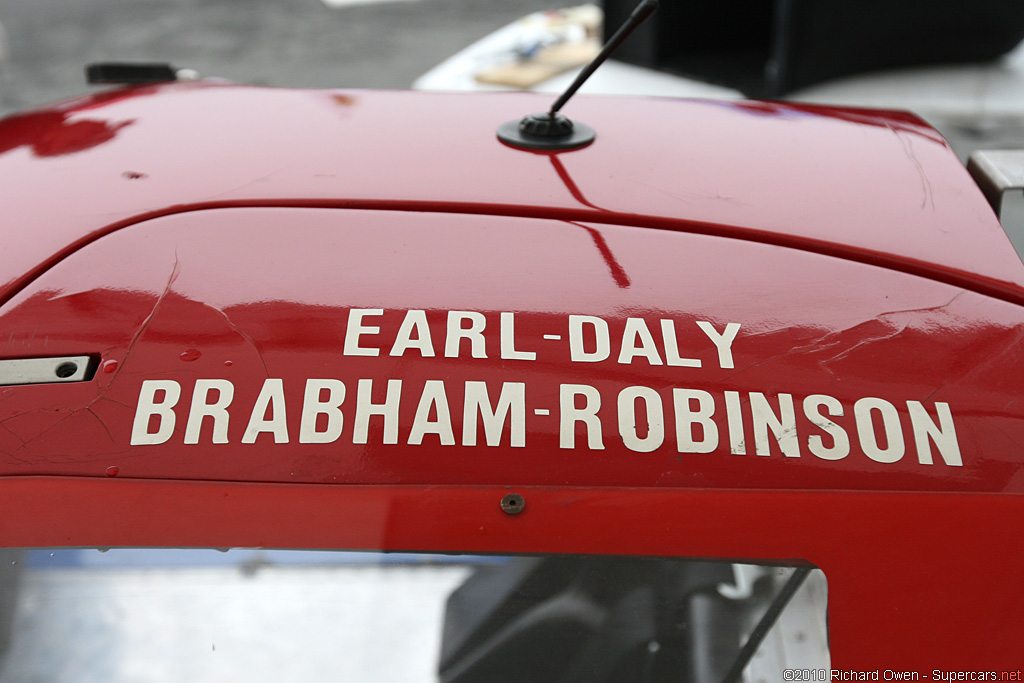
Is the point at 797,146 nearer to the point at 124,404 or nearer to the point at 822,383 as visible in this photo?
the point at 822,383

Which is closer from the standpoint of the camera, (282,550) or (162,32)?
(282,550)

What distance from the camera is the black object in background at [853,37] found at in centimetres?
350

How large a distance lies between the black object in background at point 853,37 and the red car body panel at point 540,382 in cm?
251

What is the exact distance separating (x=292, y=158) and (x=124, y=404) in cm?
52

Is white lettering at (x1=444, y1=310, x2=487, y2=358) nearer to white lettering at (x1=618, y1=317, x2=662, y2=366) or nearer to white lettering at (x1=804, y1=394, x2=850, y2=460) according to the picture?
white lettering at (x1=618, y1=317, x2=662, y2=366)

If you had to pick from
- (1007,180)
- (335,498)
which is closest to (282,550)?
(335,498)

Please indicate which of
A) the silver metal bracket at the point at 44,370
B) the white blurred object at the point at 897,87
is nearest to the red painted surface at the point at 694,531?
the silver metal bracket at the point at 44,370

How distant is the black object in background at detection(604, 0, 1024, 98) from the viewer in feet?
11.5

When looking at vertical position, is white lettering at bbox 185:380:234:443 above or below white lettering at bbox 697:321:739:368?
below

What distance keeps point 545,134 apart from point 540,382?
0.59 meters

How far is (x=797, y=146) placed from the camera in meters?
1.42

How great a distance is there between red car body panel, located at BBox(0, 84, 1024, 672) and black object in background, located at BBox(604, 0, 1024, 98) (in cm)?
251

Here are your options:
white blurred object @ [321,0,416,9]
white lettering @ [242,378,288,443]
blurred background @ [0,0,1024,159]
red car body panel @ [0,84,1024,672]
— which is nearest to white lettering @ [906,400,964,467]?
red car body panel @ [0,84,1024,672]

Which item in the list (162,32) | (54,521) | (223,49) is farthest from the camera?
(162,32)
